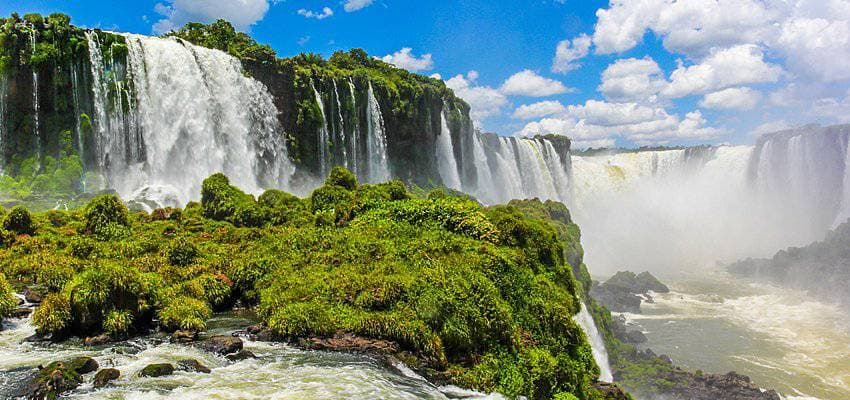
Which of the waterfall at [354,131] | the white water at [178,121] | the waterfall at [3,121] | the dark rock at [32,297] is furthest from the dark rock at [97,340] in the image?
the waterfall at [354,131]

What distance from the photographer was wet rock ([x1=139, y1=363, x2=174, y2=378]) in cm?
844

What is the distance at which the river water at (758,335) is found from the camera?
28.8 meters

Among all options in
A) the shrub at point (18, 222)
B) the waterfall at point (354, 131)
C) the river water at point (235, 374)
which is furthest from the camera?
the waterfall at point (354, 131)

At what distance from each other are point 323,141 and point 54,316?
3874 centimetres

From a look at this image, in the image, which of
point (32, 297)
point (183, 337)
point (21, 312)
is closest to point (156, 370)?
point (183, 337)

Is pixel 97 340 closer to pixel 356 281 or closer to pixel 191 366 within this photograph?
pixel 191 366

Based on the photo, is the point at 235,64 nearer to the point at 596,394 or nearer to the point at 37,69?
the point at 37,69

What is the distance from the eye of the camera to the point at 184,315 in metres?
11.1

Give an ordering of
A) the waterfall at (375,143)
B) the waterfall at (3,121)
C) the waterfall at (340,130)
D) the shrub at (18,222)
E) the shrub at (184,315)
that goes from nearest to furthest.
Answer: the shrub at (184,315)
the shrub at (18,222)
the waterfall at (3,121)
the waterfall at (340,130)
the waterfall at (375,143)

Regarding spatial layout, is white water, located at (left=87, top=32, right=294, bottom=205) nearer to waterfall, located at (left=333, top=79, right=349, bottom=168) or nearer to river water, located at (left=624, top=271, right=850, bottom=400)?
waterfall, located at (left=333, top=79, right=349, bottom=168)

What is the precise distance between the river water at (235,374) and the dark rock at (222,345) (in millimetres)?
172

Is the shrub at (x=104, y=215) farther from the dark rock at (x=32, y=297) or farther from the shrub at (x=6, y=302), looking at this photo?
the shrub at (x=6, y=302)

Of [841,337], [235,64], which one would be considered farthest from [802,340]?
[235,64]

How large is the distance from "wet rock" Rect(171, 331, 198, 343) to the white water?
89.1ft
